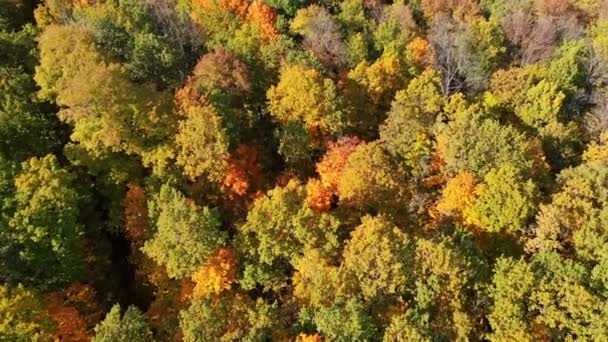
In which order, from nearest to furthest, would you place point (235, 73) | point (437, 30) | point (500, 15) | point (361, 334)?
1. point (361, 334)
2. point (235, 73)
3. point (437, 30)
4. point (500, 15)

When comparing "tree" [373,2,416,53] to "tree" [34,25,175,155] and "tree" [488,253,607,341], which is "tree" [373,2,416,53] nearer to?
"tree" [34,25,175,155]

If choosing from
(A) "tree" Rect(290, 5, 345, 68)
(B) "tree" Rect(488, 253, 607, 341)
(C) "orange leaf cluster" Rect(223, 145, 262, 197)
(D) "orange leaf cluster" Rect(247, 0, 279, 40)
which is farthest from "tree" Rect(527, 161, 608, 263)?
(D) "orange leaf cluster" Rect(247, 0, 279, 40)

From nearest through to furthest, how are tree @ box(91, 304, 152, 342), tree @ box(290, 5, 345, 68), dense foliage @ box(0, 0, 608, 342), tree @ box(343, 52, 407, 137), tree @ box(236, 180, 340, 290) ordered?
1. tree @ box(91, 304, 152, 342)
2. dense foliage @ box(0, 0, 608, 342)
3. tree @ box(236, 180, 340, 290)
4. tree @ box(343, 52, 407, 137)
5. tree @ box(290, 5, 345, 68)

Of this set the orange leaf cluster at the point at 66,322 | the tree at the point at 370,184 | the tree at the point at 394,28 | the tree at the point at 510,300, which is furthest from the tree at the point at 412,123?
the orange leaf cluster at the point at 66,322

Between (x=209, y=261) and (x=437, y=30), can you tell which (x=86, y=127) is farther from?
(x=437, y=30)

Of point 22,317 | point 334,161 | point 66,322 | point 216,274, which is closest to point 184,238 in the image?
point 216,274

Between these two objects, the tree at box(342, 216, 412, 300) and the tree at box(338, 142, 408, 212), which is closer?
the tree at box(342, 216, 412, 300)

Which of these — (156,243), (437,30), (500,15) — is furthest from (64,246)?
(500,15)
